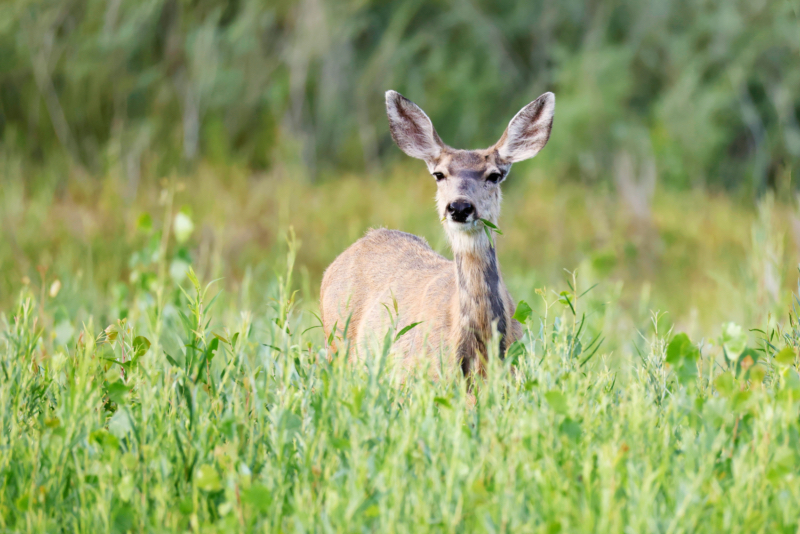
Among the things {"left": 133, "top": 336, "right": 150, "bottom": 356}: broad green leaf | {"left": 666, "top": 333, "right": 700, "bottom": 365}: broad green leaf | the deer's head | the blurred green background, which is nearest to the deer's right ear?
the deer's head

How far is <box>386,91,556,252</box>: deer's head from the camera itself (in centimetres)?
384

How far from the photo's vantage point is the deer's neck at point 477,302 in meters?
3.61

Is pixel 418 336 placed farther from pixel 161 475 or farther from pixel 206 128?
pixel 206 128

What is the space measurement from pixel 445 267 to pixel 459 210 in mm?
695

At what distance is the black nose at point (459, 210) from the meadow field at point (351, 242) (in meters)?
0.66

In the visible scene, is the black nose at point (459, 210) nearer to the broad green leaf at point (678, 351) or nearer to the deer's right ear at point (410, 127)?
the deer's right ear at point (410, 127)

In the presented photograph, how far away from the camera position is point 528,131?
4191mm

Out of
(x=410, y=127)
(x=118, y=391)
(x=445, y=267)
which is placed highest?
(x=410, y=127)

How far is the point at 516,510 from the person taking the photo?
1.95 m

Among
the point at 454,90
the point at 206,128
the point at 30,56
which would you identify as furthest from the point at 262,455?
the point at 454,90

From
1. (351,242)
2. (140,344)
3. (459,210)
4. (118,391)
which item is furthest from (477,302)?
(351,242)

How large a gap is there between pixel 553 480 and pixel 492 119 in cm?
1338

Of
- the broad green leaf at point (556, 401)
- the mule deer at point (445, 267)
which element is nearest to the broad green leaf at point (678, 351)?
the broad green leaf at point (556, 401)

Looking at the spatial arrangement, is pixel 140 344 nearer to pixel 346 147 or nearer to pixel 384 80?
pixel 346 147
